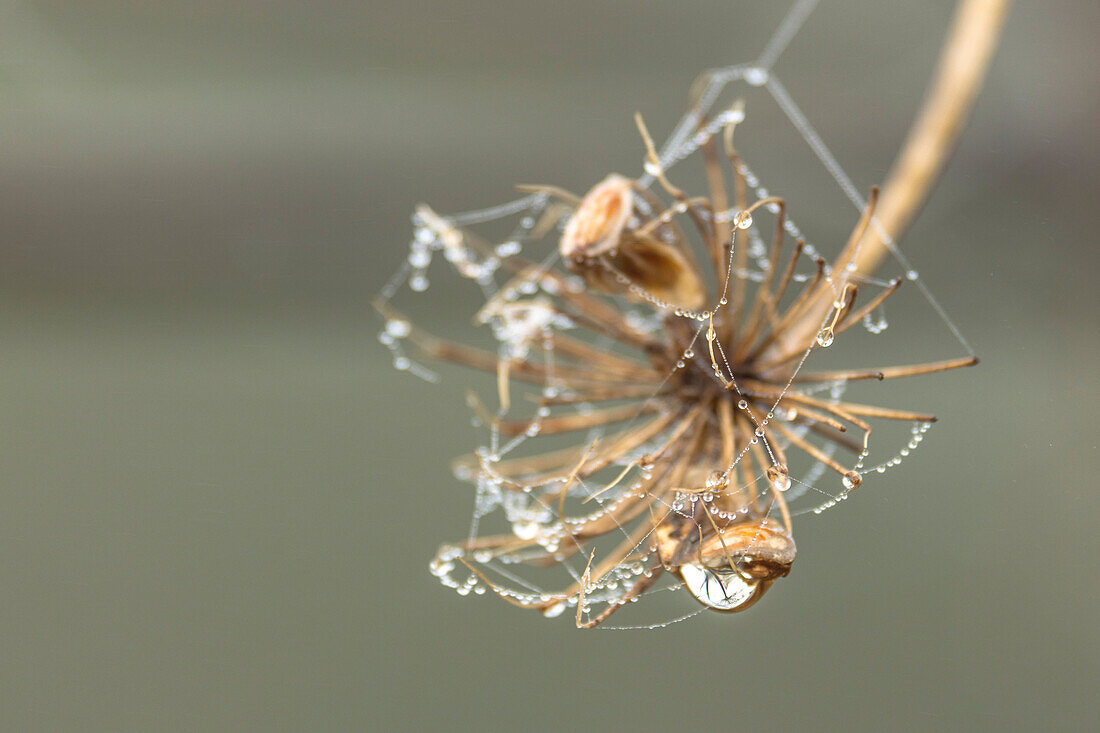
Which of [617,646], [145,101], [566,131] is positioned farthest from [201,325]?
[617,646]

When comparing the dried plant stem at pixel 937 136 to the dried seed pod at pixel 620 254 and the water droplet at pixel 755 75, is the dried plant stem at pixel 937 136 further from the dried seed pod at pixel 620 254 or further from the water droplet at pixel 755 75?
the water droplet at pixel 755 75

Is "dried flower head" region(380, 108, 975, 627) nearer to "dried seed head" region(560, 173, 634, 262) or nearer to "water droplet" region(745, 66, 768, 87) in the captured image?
"dried seed head" region(560, 173, 634, 262)

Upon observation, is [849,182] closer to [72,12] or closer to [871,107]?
[871,107]

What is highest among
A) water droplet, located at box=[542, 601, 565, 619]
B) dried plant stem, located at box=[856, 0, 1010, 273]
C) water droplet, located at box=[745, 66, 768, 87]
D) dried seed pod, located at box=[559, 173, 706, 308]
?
water droplet, located at box=[745, 66, 768, 87]

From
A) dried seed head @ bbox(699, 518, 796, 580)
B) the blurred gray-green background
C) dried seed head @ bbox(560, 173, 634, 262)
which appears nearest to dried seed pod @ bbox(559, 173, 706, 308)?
dried seed head @ bbox(560, 173, 634, 262)

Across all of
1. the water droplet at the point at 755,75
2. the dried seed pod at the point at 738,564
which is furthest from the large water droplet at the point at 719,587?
the water droplet at the point at 755,75

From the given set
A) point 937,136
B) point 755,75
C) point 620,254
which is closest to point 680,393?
point 620,254

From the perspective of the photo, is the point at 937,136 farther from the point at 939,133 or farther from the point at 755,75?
the point at 755,75
